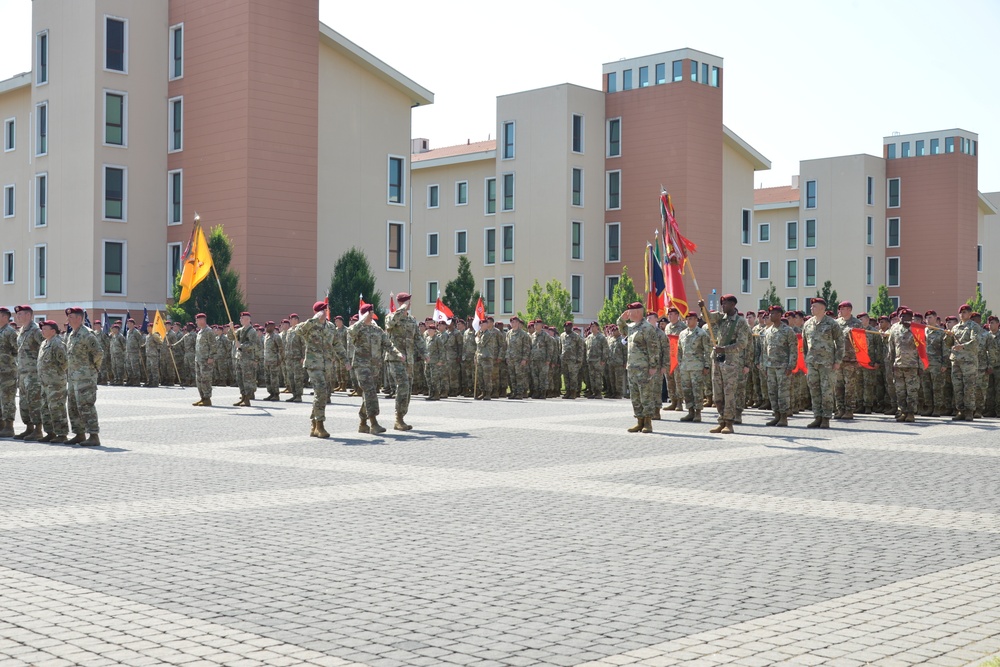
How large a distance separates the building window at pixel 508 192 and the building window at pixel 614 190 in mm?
5261

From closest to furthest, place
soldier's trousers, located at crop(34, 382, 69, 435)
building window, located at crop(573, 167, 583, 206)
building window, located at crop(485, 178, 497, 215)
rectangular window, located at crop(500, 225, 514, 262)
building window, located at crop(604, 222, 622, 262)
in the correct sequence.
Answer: soldier's trousers, located at crop(34, 382, 69, 435) < building window, located at crop(573, 167, 583, 206) < building window, located at crop(604, 222, 622, 262) < rectangular window, located at crop(500, 225, 514, 262) < building window, located at crop(485, 178, 497, 215)

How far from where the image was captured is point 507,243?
6359cm

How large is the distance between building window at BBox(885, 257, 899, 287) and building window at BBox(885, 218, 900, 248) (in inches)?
40.4

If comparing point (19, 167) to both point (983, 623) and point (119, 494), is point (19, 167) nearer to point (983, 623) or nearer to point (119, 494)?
point (119, 494)

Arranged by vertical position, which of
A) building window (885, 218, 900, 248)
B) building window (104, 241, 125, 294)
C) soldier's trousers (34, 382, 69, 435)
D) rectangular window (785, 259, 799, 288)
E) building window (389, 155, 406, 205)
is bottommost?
soldier's trousers (34, 382, 69, 435)

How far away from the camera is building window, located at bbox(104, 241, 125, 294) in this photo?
46994mm

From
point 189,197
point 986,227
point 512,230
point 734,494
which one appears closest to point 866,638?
point 734,494

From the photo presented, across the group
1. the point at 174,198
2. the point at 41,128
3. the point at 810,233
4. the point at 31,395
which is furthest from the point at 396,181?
the point at 810,233

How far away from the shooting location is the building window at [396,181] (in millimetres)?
52000

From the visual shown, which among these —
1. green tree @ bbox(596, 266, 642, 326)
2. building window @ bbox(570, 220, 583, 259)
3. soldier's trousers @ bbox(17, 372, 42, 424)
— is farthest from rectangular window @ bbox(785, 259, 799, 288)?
soldier's trousers @ bbox(17, 372, 42, 424)

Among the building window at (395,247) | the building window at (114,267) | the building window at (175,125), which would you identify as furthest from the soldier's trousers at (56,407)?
the building window at (395,247)

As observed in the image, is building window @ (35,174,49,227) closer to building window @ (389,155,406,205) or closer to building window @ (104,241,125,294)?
building window @ (104,241,125,294)

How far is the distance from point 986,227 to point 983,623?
3877 inches

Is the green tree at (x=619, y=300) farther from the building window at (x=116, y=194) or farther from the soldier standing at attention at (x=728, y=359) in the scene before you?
the soldier standing at attention at (x=728, y=359)
